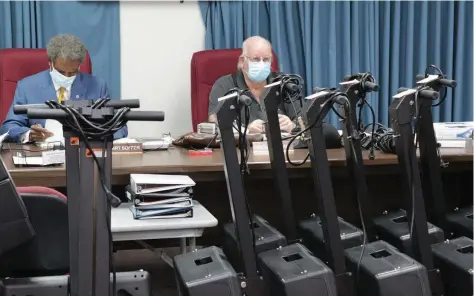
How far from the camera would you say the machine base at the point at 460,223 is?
2.15 metres

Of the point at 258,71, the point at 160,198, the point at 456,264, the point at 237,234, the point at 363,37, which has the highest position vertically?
the point at 363,37

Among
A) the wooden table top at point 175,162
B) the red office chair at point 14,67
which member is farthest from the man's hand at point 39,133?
the red office chair at point 14,67

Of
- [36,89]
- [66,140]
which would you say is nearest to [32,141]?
[36,89]

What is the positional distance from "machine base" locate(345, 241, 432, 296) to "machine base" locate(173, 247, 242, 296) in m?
0.39

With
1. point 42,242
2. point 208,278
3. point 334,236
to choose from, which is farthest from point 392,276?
point 42,242

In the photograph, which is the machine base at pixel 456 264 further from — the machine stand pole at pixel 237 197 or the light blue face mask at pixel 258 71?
the light blue face mask at pixel 258 71

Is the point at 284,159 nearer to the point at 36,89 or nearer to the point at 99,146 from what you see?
the point at 99,146

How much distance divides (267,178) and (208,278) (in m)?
0.65

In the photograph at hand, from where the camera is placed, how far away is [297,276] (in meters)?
1.64

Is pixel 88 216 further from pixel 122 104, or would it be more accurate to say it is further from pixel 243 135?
pixel 243 135

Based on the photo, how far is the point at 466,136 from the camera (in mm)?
2447

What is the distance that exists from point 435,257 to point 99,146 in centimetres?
120

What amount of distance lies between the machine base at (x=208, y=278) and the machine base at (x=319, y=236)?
0.41 m

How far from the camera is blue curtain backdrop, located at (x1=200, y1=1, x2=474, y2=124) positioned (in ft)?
12.0
